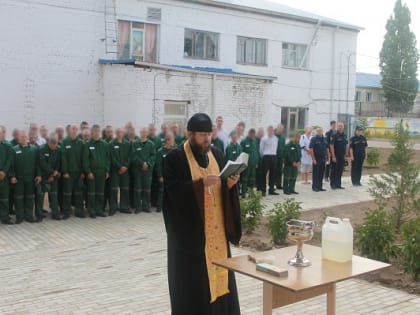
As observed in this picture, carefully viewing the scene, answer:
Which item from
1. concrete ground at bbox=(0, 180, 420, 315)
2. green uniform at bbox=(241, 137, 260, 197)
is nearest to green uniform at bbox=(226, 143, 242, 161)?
green uniform at bbox=(241, 137, 260, 197)

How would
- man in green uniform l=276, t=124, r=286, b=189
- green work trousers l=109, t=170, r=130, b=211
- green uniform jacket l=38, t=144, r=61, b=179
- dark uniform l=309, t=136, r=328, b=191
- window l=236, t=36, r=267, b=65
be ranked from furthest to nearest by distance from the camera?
window l=236, t=36, r=267, b=65 → dark uniform l=309, t=136, r=328, b=191 → man in green uniform l=276, t=124, r=286, b=189 → green work trousers l=109, t=170, r=130, b=211 → green uniform jacket l=38, t=144, r=61, b=179

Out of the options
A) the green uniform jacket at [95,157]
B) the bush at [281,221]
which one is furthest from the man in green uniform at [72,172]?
→ the bush at [281,221]

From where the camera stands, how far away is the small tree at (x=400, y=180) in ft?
31.3

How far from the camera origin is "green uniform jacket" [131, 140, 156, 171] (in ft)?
38.9

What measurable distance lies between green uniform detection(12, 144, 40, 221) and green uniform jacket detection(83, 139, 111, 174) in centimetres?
100

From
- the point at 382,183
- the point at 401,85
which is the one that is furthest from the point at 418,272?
the point at 401,85

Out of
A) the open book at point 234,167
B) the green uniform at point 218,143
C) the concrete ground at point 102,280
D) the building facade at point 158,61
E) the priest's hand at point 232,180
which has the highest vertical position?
the building facade at point 158,61

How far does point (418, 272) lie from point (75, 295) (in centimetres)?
424

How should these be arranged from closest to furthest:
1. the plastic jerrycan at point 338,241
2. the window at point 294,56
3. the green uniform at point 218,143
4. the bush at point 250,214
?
the plastic jerrycan at point 338,241 < the bush at point 250,214 < the green uniform at point 218,143 < the window at point 294,56

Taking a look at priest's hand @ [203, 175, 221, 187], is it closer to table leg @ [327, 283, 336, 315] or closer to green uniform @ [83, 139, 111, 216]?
table leg @ [327, 283, 336, 315]

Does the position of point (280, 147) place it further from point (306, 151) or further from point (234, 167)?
point (234, 167)

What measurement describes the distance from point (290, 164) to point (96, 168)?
6.09 metres

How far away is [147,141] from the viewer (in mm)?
12055

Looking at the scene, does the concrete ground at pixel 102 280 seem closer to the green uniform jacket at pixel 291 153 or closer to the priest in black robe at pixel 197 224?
the priest in black robe at pixel 197 224
